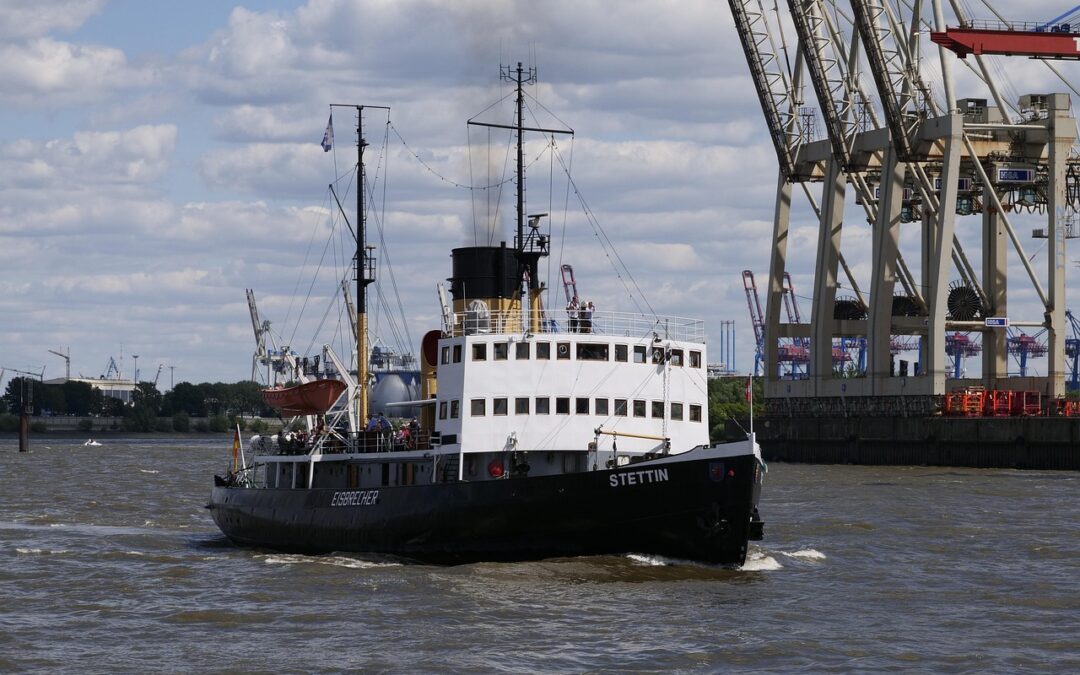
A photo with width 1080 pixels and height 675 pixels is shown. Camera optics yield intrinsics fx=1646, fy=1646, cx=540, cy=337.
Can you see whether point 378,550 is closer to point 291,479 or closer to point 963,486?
point 291,479

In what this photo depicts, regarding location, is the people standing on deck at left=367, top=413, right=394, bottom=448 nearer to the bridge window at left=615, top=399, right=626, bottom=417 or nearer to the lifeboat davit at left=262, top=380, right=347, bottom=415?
the lifeboat davit at left=262, top=380, right=347, bottom=415

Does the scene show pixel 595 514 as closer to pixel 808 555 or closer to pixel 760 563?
pixel 760 563

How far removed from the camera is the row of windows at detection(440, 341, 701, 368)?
123 feet

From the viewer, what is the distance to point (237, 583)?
1401 inches

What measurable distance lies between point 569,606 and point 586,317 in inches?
382

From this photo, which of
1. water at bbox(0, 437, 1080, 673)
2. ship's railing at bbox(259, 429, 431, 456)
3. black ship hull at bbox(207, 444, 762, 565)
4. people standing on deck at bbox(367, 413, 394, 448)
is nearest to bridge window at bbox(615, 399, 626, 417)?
black ship hull at bbox(207, 444, 762, 565)

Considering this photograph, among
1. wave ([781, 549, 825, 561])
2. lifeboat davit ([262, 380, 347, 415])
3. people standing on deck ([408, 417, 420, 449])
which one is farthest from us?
lifeboat davit ([262, 380, 347, 415])

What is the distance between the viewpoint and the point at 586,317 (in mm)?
38844

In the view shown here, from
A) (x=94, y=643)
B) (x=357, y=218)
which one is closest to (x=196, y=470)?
(x=357, y=218)

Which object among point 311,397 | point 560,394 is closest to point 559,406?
point 560,394

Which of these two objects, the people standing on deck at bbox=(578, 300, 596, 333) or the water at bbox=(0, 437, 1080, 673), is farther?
the people standing on deck at bbox=(578, 300, 596, 333)

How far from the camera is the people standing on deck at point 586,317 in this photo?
38.8 meters

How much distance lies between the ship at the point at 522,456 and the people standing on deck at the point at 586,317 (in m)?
0.04

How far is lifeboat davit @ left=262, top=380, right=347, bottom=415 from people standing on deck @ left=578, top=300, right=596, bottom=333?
738 cm
